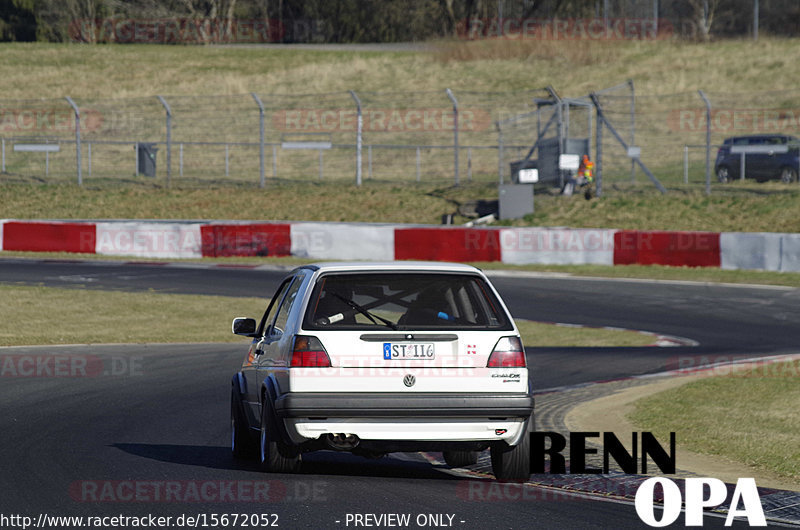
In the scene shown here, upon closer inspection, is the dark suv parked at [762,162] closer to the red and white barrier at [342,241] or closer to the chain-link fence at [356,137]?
the chain-link fence at [356,137]

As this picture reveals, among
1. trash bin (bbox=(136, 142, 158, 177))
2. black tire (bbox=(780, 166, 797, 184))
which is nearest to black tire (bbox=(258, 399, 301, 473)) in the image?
black tire (bbox=(780, 166, 797, 184))

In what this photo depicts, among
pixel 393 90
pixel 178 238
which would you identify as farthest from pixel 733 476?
pixel 393 90

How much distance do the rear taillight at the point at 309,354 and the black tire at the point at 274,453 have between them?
0.47 metres

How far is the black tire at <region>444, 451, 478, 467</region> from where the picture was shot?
8.75 meters

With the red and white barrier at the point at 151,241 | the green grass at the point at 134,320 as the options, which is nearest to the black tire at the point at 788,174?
the red and white barrier at the point at 151,241

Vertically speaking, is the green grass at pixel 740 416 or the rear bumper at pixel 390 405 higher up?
the rear bumper at pixel 390 405

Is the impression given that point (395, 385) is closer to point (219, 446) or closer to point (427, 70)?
point (219, 446)

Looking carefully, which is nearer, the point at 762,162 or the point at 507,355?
the point at 507,355

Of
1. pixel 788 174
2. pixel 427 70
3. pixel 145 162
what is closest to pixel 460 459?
pixel 788 174

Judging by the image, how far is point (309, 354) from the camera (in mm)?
7371

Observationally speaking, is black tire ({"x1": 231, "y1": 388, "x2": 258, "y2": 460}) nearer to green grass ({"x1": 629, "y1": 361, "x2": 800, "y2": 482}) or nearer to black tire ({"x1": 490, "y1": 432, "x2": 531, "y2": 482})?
black tire ({"x1": 490, "y1": 432, "x2": 531, "y2": 482})

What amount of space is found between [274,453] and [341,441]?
57cm

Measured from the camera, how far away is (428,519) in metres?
6.72

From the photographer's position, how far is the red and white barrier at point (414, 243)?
25.4 m
